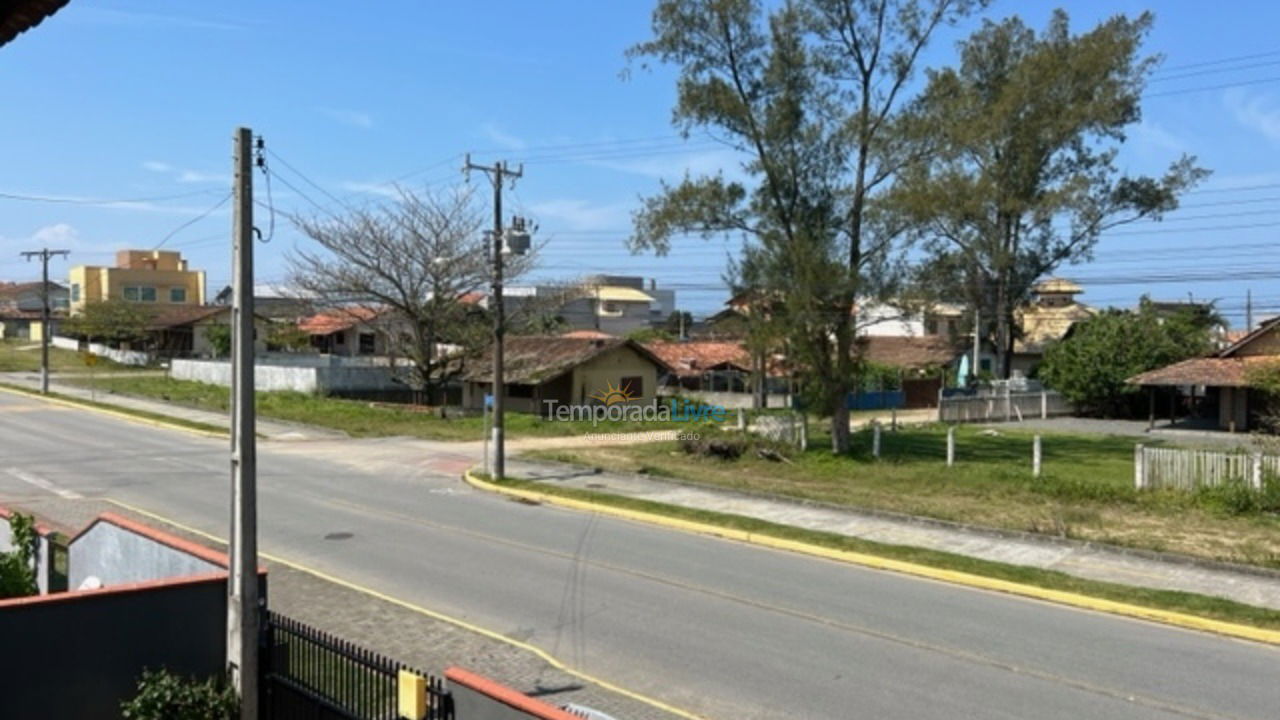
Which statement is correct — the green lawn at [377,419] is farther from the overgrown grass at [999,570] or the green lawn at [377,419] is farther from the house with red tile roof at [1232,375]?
the house with red tile roof at [1232,375]

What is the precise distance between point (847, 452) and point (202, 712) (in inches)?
987

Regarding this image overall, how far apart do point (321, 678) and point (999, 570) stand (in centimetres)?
1055

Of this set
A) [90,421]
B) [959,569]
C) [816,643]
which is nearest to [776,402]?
[90,421]

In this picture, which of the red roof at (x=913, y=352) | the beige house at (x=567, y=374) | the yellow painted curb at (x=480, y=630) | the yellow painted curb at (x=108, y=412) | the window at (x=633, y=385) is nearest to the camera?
the yellow painted curb at (x=480, y=630)

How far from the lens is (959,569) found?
15750 millimetres

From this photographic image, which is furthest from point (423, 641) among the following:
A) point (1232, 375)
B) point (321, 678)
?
point (1232, 375)

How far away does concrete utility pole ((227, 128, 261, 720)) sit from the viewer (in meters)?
8.70

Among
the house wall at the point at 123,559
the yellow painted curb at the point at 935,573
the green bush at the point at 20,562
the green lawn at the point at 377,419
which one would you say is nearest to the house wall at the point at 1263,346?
the green lawn at the point at 377,419

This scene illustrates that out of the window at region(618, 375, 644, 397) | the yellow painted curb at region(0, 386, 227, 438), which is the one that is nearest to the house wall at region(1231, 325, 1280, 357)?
the window at region(618, 375, 644, 397)

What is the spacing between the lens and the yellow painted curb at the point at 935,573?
1272 centimetres

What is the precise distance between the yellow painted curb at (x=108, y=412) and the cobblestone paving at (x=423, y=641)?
23989mm

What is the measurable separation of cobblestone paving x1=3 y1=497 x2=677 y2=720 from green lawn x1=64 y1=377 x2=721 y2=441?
23357 millimetres

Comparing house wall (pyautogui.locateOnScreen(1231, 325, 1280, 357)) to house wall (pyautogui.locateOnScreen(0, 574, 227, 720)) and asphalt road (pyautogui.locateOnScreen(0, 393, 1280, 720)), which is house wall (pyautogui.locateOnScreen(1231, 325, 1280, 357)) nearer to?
asphalt road (pyautogui.locateOnScreen(0, 393, 1280, 720))

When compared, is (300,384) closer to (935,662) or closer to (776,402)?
(776,402)
